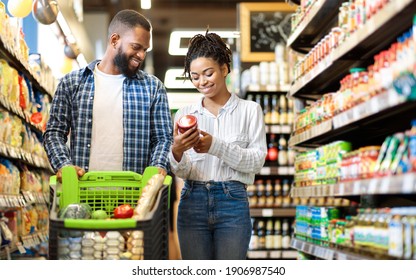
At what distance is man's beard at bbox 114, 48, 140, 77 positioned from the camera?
2.71m

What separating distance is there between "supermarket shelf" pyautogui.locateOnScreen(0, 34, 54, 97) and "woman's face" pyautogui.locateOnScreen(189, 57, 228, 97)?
65.9 inches

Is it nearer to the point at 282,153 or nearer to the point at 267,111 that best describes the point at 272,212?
the point at 282,153

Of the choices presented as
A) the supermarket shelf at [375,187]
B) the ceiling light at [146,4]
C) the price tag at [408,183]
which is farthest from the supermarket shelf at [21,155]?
the ceiling light at [146,4]

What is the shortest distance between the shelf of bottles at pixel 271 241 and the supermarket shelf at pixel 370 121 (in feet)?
6.40

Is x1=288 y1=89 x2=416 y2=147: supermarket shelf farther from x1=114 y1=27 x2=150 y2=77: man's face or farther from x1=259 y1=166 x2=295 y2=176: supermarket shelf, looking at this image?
x1=259 y1=166 x2=295 y2=176: supermarket shelf

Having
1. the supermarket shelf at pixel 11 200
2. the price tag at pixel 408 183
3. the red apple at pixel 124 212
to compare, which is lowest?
the red apple at pixel 124 212

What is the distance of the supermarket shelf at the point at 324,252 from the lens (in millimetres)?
3113

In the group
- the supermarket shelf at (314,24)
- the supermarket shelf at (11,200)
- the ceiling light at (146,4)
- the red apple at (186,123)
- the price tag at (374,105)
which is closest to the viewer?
the red apple at (186,123)

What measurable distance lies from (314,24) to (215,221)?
91.7 inches

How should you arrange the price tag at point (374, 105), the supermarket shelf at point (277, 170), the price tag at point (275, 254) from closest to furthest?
1. the price tag at point (374, 105)
2. the supermarket shelf at point (277, 170)
3. the price tag at point (275, 254)

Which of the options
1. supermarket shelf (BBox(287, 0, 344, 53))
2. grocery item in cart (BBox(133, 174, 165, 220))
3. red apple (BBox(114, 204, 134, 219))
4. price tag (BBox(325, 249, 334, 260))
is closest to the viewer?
grocery item in cart (BBox(133, 174, 165, 220))

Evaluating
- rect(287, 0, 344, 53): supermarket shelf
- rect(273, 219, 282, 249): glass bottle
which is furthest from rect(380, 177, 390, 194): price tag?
rect(273, 219, 282, 249): glass bottle

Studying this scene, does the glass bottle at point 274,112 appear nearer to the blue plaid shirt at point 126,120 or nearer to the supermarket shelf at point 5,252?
the supermarket shelf at point 5,252
